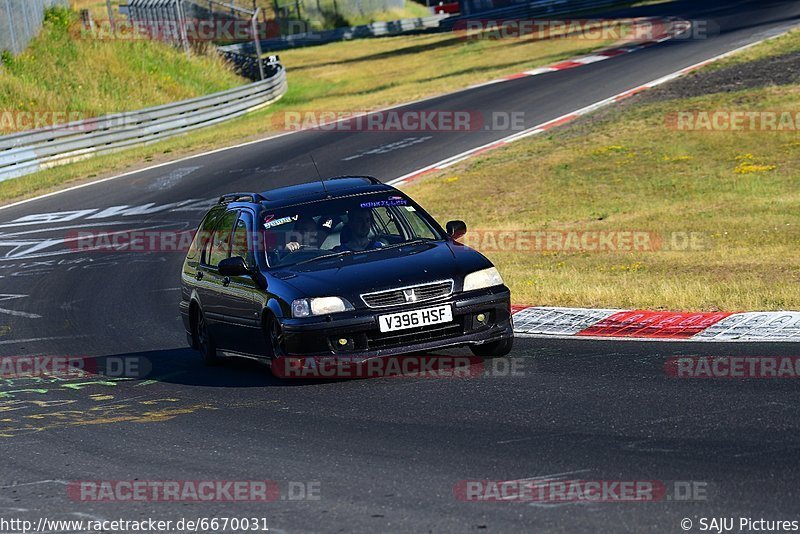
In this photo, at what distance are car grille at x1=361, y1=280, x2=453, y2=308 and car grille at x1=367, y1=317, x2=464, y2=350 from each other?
8.1 inches

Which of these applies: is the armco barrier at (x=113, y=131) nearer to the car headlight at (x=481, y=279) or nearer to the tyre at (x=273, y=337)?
the tyre at (x=273, y=337)

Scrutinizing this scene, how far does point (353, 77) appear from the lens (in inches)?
1854

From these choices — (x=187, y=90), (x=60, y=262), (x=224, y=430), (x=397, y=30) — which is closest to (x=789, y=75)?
(x=60, y=262)

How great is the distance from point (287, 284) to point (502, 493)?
3.84m

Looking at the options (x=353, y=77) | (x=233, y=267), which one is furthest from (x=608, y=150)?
(x=353, y=77)

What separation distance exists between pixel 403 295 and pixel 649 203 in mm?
11911

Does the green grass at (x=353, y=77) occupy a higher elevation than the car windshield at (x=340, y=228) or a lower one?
lower

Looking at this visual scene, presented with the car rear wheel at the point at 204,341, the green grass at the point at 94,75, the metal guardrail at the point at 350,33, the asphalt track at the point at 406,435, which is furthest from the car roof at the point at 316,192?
the metal guardrail at the point at 350,33

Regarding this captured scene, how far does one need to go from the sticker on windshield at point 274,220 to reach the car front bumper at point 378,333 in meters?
1.31

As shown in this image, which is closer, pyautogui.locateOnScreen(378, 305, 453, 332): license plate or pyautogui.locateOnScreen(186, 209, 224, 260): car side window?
pyautogui.locateOnScreen(378, 305, 453, 332): license plate

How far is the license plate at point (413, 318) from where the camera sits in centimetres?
902

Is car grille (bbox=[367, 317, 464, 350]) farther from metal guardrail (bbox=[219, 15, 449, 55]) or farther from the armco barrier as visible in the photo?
metal guardrail (bbox=[219, 15, 449, 55])

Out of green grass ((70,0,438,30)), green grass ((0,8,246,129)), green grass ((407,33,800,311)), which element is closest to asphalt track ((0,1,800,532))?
green grass ((407,33,800,311))

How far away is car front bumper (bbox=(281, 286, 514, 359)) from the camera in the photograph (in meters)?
9.01
